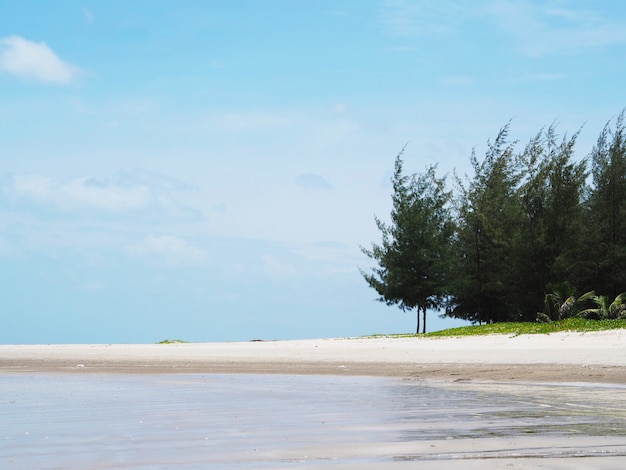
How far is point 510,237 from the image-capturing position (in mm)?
43469

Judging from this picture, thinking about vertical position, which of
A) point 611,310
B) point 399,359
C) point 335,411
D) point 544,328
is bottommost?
point 335,411

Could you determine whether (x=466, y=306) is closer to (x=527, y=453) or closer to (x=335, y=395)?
(x=335, y=395)

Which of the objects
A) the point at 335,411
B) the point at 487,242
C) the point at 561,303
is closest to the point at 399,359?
the point at 335,411

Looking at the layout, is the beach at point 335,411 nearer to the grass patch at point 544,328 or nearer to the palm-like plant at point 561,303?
the grass patch at point 544,328

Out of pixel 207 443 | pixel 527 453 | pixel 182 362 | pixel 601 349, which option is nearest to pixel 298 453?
pixel 207 443

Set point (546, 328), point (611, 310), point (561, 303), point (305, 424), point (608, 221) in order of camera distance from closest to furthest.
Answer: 1. point (305, 424)
2. point (546, 328)
3. point (611, 310)
4. point (561, 303)
5. point (608, 221)

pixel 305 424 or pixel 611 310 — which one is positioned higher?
pixel 611 310

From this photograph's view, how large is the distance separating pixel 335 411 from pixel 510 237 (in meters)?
34.2

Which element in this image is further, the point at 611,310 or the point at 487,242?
the point at 487,242

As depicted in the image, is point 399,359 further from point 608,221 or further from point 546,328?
point 608,221

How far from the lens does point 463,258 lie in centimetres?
4856

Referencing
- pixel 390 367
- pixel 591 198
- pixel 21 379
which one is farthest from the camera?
pixel 591 198

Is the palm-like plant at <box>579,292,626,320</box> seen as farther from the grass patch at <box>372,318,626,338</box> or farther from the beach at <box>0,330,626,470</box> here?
the beach at <box>0,330,626,470</box>

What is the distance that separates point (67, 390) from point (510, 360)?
459 inches
